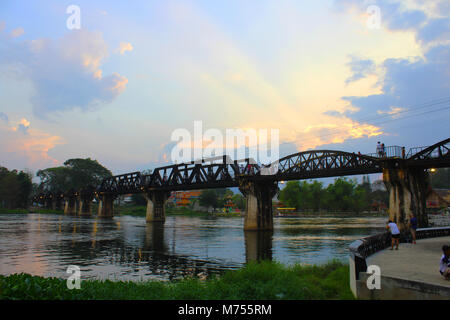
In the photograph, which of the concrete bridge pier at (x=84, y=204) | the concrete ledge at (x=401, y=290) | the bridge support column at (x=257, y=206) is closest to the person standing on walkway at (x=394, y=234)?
the concrete ledge at (x=401, y=290)

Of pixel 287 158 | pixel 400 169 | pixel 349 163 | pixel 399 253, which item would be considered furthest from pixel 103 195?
pixel 399 253

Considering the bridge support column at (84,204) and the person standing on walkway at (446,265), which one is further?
the bridge support column at (84,204)

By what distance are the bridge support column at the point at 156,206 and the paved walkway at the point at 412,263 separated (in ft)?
287

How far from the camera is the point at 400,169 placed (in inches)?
1959

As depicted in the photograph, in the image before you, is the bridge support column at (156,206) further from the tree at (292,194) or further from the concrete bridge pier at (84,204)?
the tree at (292,194)

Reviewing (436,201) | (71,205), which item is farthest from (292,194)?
(71,205)

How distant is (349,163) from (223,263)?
41173mm

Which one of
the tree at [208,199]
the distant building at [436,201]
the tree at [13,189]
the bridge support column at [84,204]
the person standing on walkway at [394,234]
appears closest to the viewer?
the person standing on walkway at [394,234]

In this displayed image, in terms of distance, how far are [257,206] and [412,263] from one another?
5227 centimetres

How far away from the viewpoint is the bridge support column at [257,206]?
67.2 meters

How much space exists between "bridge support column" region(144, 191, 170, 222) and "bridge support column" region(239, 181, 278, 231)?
4255cm

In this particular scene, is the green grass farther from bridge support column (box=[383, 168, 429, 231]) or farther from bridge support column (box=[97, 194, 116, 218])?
bridge support column (box=[97, 194, 116, 218])
